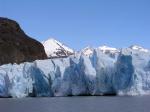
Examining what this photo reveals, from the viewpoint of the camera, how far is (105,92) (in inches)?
2013

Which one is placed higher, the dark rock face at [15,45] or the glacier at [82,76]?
the dark rock face at [15,45]

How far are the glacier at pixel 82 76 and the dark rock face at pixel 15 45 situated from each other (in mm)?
30059

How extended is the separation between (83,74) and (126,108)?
57.2ft

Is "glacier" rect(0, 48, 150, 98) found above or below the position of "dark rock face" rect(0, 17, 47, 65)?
below

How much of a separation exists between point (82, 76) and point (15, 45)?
136 feet

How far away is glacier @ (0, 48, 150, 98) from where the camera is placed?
48094mm

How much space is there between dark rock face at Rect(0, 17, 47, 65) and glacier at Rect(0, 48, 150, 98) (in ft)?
98.6

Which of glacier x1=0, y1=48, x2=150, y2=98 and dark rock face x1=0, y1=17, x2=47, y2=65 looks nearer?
glacier x1=0, y1=48, x2=150, y2=98

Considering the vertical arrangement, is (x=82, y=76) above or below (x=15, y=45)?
below

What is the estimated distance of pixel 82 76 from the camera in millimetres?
51594

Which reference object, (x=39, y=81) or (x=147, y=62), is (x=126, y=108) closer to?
(x=147, y=62)

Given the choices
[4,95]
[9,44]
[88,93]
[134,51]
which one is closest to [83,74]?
[88,93]

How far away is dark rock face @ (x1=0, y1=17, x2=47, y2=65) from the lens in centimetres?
8806

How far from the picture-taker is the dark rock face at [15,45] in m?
88.1
